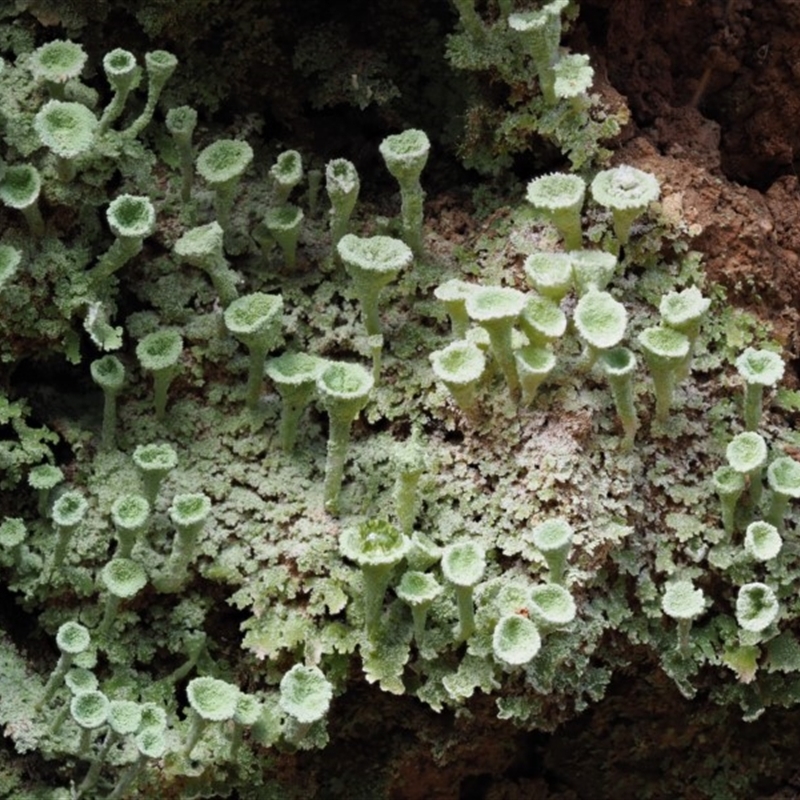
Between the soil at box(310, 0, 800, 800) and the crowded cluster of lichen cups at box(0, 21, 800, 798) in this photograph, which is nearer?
the crowded cluster of lichen cups at box(0, 21, 800, 798)

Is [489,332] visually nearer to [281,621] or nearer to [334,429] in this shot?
[334,429]

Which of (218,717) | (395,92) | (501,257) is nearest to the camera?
(218,717)

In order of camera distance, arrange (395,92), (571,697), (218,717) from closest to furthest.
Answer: (218,717) < (571,697) < (395,92)

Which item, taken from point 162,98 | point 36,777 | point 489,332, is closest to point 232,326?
point 489,332

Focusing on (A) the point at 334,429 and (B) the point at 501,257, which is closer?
(A) the point at 334,429

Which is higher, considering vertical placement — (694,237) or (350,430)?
(694,237)

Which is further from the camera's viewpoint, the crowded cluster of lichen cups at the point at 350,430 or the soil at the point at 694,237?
the soil at the point at 694,237

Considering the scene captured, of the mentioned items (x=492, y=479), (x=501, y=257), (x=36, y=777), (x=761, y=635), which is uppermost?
(x=501, y=257)

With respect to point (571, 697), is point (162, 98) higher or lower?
higher
